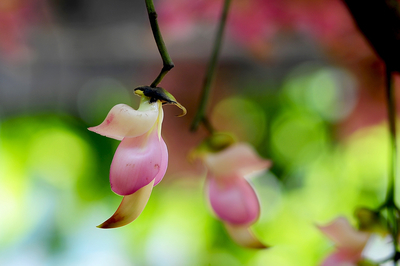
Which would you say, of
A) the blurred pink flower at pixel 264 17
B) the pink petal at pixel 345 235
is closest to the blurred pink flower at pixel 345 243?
the pink petal at pixel 345 235

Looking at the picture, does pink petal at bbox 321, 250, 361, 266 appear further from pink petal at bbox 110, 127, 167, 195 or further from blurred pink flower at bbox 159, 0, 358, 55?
blurred pink flower at bbox 159, 0, 358, 55

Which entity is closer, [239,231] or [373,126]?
[239,231]

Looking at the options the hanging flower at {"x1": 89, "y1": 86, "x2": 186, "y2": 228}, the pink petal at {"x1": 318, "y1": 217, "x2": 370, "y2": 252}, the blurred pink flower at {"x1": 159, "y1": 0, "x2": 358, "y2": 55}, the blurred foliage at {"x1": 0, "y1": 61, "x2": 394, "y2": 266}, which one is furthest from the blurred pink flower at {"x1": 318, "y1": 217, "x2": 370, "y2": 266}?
the blurred foliage at {"x1": 0, "y1": 61, "x2": 394, "y2": 266}

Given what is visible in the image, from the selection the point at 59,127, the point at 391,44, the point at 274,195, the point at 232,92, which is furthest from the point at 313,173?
the point at 391,44

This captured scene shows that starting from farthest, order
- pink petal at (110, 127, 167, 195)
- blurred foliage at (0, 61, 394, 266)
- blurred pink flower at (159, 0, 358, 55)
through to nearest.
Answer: blurred foliage at (0, 61, 394, 266) < blurred pink flower at (159, 0, 358, 55) < pink petal at (110, 127, 167, 195)

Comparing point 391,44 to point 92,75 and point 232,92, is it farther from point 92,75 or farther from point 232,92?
point 92,75

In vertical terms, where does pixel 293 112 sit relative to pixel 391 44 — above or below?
below
